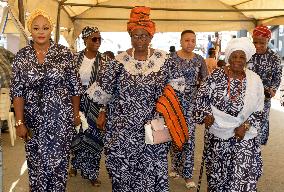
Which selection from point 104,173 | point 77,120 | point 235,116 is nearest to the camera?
point 235,116

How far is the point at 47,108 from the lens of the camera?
357 cm

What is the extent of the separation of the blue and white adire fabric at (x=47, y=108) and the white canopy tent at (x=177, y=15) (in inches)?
224

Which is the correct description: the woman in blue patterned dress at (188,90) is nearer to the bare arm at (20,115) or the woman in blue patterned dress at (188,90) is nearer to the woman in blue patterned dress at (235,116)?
the woman in blue patterned dress at (235,116)

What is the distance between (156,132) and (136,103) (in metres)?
0.30

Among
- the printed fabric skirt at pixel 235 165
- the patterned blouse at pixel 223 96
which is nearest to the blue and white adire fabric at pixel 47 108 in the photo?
the patterned blouse at pixel 223 96

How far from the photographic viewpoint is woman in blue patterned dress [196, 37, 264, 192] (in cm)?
365

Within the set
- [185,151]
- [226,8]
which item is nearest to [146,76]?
[185,151]

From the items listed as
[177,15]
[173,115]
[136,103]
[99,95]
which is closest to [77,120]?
[99,95]

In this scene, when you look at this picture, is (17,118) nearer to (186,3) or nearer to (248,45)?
(248,45)

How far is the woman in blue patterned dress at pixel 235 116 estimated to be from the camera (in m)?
3.65

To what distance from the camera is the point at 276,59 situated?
5449 millimetres

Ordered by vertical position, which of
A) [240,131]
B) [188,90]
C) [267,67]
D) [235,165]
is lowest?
[235,165]

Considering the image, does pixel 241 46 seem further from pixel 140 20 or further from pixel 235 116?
pixel 140 20

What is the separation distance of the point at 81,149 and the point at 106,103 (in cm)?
174
